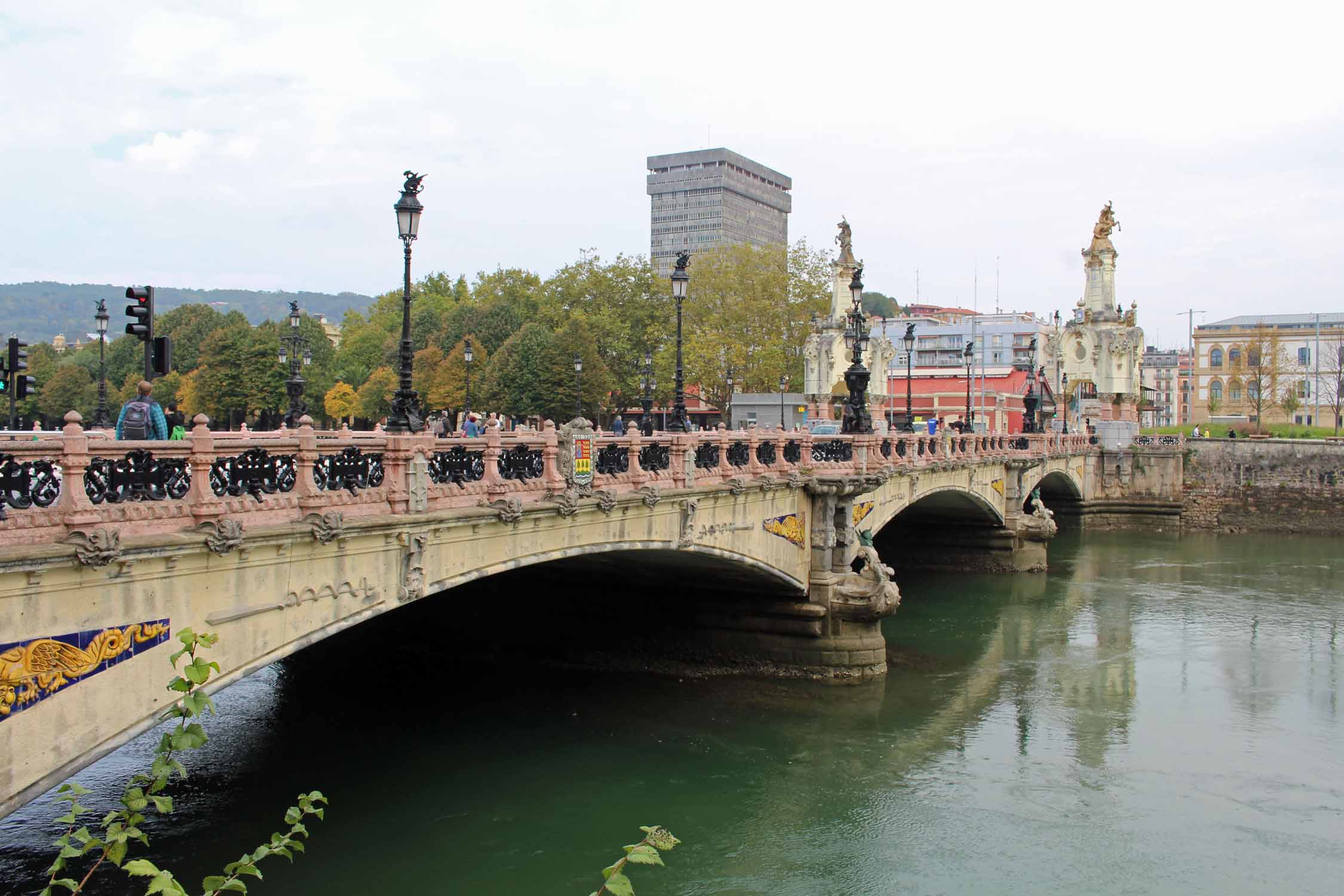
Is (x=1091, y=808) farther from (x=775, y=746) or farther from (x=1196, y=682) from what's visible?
(x=1196, y=682)

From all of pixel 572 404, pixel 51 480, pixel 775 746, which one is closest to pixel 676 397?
pixel 775 746

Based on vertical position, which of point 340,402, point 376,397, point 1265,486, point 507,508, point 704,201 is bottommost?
point 1265,486

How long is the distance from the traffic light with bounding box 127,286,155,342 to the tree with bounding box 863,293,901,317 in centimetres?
16684

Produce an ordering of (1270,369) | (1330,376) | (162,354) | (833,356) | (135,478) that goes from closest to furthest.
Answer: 1. (135,478)
2. (162,354)
3. (833,356)
4. (1270,369)
5. (1330,376)

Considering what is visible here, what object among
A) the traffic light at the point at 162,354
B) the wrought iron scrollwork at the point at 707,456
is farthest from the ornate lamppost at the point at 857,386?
the traffic light at the point at 162,354

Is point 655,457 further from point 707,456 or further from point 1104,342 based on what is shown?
point 1104,342

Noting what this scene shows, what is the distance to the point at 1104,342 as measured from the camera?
2611 inches

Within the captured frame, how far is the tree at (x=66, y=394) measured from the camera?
237ft

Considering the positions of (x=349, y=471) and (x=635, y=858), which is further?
(x=349, y=471)

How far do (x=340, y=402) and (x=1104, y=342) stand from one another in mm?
44842

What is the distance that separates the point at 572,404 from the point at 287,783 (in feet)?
142

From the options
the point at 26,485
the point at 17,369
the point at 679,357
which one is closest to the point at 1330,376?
the point at 679,357

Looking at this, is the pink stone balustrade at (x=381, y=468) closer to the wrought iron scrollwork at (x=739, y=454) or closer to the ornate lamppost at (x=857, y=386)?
the wrought iron scrollwork at (x=739, y=454)

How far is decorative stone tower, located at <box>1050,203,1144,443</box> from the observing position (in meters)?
65.8
